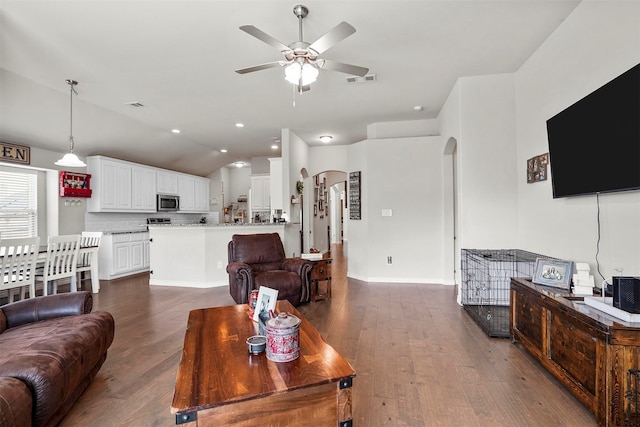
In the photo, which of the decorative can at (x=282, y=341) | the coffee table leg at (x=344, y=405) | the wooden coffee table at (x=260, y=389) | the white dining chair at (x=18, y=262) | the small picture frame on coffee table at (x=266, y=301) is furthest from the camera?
the white dining chair at (x=18, y=262)

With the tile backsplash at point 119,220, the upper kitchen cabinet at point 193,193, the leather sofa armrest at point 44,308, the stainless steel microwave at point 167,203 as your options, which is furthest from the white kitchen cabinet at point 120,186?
the leather sofa armrest at point 44,308

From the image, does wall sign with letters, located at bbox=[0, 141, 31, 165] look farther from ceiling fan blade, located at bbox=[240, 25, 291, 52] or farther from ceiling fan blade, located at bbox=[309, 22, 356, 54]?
ceiling fan blade, located at bbox=[309, 22, 356, 54]

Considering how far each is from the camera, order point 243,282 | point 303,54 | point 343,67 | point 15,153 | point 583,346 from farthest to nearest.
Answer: point 15,153, point 243,282, point 343,67, point 303,54, point 583,346

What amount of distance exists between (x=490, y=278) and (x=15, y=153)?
7121mm

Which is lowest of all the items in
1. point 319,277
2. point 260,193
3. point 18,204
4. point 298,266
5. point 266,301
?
point 319,277

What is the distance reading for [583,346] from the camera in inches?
72.6

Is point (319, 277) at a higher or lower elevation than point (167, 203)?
lower

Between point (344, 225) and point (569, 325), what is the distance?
12.6m

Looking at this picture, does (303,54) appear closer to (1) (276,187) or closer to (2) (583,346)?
(2) (583,346)

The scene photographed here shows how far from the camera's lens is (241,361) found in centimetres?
158

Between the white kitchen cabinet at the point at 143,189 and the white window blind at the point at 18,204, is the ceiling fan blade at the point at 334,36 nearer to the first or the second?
the white window blind at the point at 18,204

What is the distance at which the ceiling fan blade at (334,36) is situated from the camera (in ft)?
7.08

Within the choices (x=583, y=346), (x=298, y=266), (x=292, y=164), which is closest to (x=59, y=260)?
(x=298, y=266)

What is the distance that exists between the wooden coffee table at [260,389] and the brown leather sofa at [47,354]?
660mm
